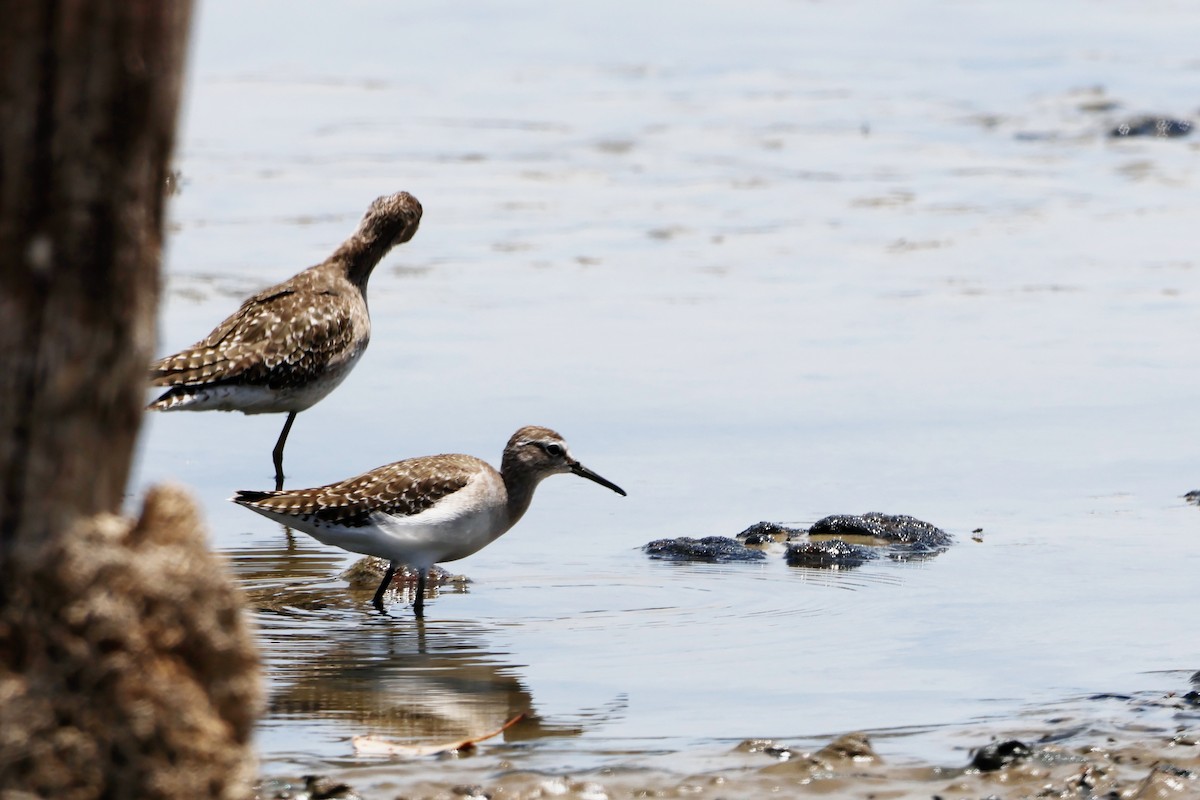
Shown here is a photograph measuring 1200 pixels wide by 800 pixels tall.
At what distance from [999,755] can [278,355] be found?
19.6 ft

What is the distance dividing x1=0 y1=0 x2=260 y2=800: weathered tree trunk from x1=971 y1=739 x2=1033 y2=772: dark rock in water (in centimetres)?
274

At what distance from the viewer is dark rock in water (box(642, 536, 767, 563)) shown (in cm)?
884

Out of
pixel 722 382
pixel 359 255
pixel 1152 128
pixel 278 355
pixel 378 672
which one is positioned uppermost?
pixel 1152 128

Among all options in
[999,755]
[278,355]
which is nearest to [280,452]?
[278,355]

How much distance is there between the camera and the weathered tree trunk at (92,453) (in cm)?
333

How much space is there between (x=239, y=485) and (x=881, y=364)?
428 centimetres

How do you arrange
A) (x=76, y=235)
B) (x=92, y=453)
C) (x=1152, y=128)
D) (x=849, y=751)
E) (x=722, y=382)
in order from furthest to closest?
(x=1152, y=128), (x=722, y=382), (x=849, y=751), (x=92, y=453), (x=76, y=235)

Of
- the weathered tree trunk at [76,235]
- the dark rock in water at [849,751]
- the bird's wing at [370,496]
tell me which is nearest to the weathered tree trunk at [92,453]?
the weathered tree trunk at [76,235]

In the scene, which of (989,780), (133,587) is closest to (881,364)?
(989,780)

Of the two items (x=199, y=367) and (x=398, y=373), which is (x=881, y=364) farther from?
(x=199, y=367)

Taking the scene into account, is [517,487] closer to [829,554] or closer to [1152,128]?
[829,554]

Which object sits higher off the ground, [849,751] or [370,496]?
[370,496]

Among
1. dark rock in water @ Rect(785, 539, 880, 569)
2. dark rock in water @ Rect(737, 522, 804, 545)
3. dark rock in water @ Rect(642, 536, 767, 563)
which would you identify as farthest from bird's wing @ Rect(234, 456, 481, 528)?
dark rock in water @ Rect(785, 539, 880, 569)

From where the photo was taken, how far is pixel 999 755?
5.84 metres
